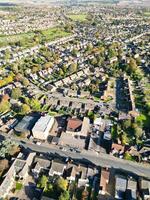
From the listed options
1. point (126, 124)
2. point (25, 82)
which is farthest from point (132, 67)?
point (126, 124)

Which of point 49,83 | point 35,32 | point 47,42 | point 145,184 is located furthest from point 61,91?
point 35,32

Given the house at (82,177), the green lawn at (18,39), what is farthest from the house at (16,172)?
the green lawn at (18,39)

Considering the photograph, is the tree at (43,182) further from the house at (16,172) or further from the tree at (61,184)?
the house at (16,172)

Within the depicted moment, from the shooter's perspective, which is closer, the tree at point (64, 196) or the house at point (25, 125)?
the tree at point (64, 196)

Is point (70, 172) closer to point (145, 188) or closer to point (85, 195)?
point (85, 195)

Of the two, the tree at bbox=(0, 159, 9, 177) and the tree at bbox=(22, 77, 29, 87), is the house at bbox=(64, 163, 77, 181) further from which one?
the tree at bbox=(22, 77, 29, 87)

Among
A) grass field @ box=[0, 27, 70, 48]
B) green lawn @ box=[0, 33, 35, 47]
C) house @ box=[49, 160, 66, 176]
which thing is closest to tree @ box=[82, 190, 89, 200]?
house @ box=[49, 160, 66, 176]
